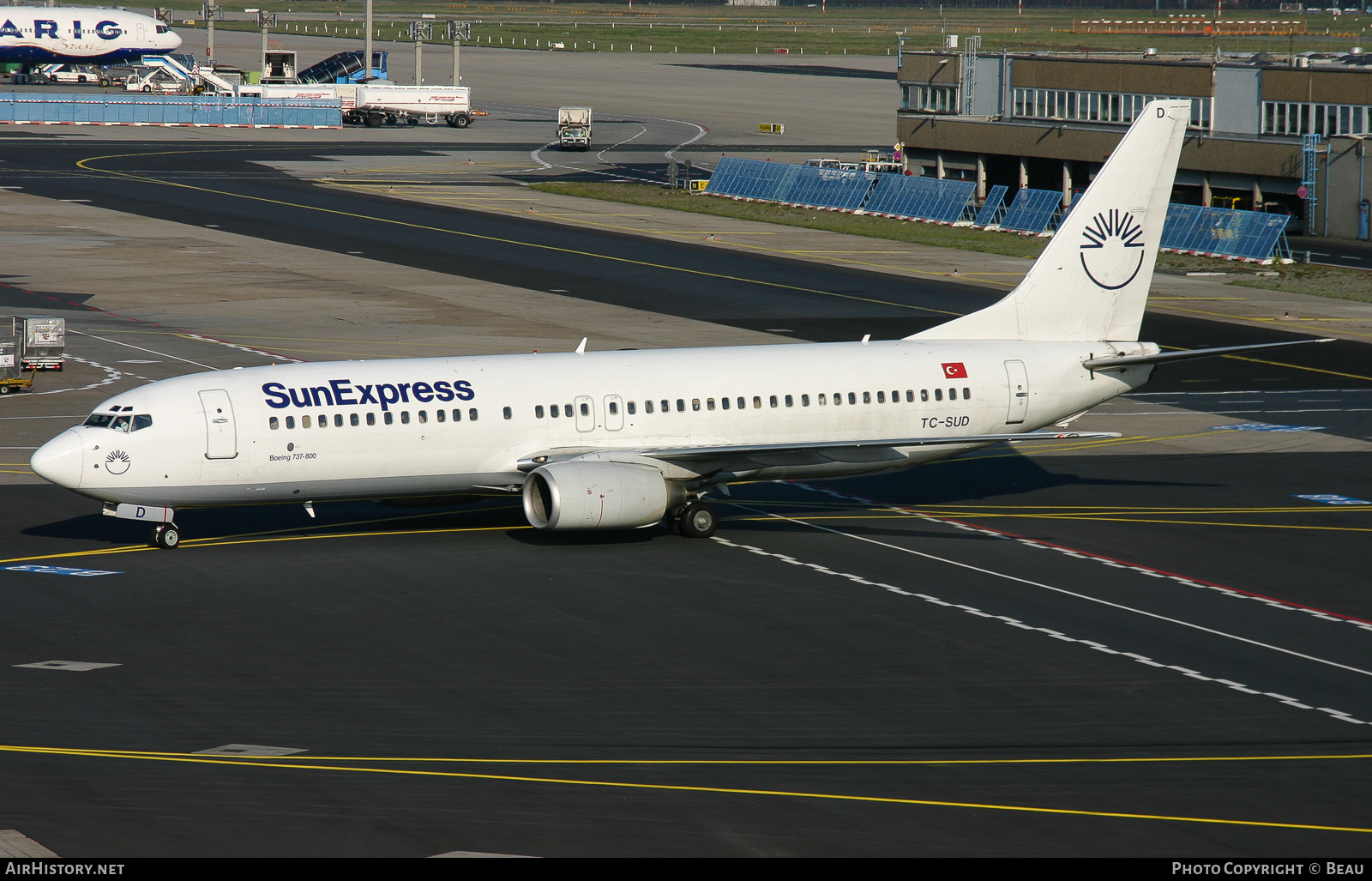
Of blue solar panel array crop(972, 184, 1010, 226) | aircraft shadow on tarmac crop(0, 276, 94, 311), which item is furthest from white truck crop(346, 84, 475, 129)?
aircraft shadow on tarmac crop(0, 276, 94, 311)

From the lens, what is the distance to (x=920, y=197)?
375 feet

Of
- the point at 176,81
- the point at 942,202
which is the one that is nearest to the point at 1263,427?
the point at 942,202

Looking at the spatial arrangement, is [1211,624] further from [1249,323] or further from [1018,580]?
[1249,323]

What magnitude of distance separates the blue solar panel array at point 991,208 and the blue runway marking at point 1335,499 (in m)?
66.1

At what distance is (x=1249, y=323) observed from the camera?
7400 cm

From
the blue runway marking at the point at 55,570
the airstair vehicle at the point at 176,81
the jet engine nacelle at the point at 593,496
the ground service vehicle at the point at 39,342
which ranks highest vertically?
the airstair vehicle at the point at 176,81

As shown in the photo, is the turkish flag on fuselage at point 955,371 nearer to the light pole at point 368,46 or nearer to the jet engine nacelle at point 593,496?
the jet engine nacelle at point 593,496

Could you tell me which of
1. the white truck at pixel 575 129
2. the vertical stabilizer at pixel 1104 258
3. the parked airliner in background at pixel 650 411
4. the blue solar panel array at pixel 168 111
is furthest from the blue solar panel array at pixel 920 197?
the blue solar panel array at pixel 168 111

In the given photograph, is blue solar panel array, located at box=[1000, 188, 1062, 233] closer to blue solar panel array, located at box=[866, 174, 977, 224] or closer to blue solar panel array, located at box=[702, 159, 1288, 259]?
blue solar panel array, located at box=[702, 159, 1288, 259]

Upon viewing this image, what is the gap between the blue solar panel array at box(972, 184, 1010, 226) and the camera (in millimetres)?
109812

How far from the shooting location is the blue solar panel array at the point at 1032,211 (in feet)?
347

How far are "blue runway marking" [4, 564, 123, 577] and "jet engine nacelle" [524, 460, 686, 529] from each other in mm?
9486

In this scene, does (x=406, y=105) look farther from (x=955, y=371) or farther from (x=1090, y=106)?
(x=955, y=371)

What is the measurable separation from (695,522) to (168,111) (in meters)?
146
